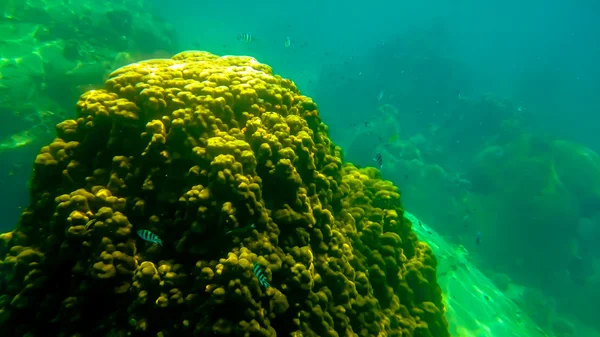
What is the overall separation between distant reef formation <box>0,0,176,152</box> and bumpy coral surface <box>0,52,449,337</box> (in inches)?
336

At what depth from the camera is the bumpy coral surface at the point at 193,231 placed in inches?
130

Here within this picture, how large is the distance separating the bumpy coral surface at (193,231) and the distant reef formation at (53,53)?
8545 millimetres

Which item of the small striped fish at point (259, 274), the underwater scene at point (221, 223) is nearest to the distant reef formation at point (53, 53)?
the underwater scene at point (221, 223)

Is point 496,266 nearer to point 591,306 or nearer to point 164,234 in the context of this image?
point 591,306

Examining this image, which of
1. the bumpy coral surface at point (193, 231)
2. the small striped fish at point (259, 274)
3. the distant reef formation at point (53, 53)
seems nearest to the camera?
the small striped fish at point (259, 274)

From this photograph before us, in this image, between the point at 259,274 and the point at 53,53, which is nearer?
the point at 259,274

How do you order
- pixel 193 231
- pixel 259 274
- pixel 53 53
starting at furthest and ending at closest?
1. pixel 53 53
2. pixel 193 231
3. pixel 259 274

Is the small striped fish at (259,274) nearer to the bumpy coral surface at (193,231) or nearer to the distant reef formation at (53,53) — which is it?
the bumpy coral surface at (193,231)

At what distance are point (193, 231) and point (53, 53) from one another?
1610 cm

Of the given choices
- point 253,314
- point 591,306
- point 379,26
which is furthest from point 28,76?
point 379,26

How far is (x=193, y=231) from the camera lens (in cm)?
353

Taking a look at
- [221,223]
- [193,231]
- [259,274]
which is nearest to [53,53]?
[193,231]

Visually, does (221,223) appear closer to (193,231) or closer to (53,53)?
(193,231)

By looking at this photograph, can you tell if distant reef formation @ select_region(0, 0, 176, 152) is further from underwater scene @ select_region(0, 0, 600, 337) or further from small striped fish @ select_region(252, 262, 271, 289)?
small striped fish @ select_region(252, 262, 271, 289)
